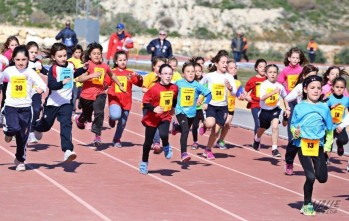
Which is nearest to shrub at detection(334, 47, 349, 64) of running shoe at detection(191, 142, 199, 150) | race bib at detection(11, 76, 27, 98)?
running shoe at detection(191, 142, 199, 150)

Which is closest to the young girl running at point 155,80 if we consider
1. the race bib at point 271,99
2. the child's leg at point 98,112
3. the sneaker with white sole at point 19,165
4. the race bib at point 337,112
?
the child's leg at point 98,112

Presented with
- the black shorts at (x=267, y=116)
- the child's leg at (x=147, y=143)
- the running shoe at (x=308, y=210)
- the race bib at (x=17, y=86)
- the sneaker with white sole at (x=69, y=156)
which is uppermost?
the race bib at (x=17, y=86)

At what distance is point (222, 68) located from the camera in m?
15.9

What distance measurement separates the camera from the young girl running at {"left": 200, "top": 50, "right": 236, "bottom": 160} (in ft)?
51.5

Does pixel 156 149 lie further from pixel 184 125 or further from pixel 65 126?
pixel 65 126

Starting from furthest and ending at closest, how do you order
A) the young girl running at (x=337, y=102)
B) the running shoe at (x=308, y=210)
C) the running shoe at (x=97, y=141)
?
1. the running shoe at (x=97, y=141)
2. the young girl running at (x=337, y=102)
3. the running shoe at (x=308, y=210)

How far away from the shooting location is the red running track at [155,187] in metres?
10.7

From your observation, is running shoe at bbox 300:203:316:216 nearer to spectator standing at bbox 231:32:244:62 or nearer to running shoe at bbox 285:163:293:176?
running shoe at bbox 285:163:293:176

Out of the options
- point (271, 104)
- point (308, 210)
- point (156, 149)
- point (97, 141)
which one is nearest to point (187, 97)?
point (156, 149)

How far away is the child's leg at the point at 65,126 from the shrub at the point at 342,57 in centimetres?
4551

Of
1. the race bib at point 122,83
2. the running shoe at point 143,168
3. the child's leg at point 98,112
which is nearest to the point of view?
the running shoe at point 143,168

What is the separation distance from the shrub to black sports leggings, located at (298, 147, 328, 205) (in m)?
47.0

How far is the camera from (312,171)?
441 inches

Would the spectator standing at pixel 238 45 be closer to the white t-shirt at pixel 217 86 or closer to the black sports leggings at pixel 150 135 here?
the white t-shirt at pixel 217 86
